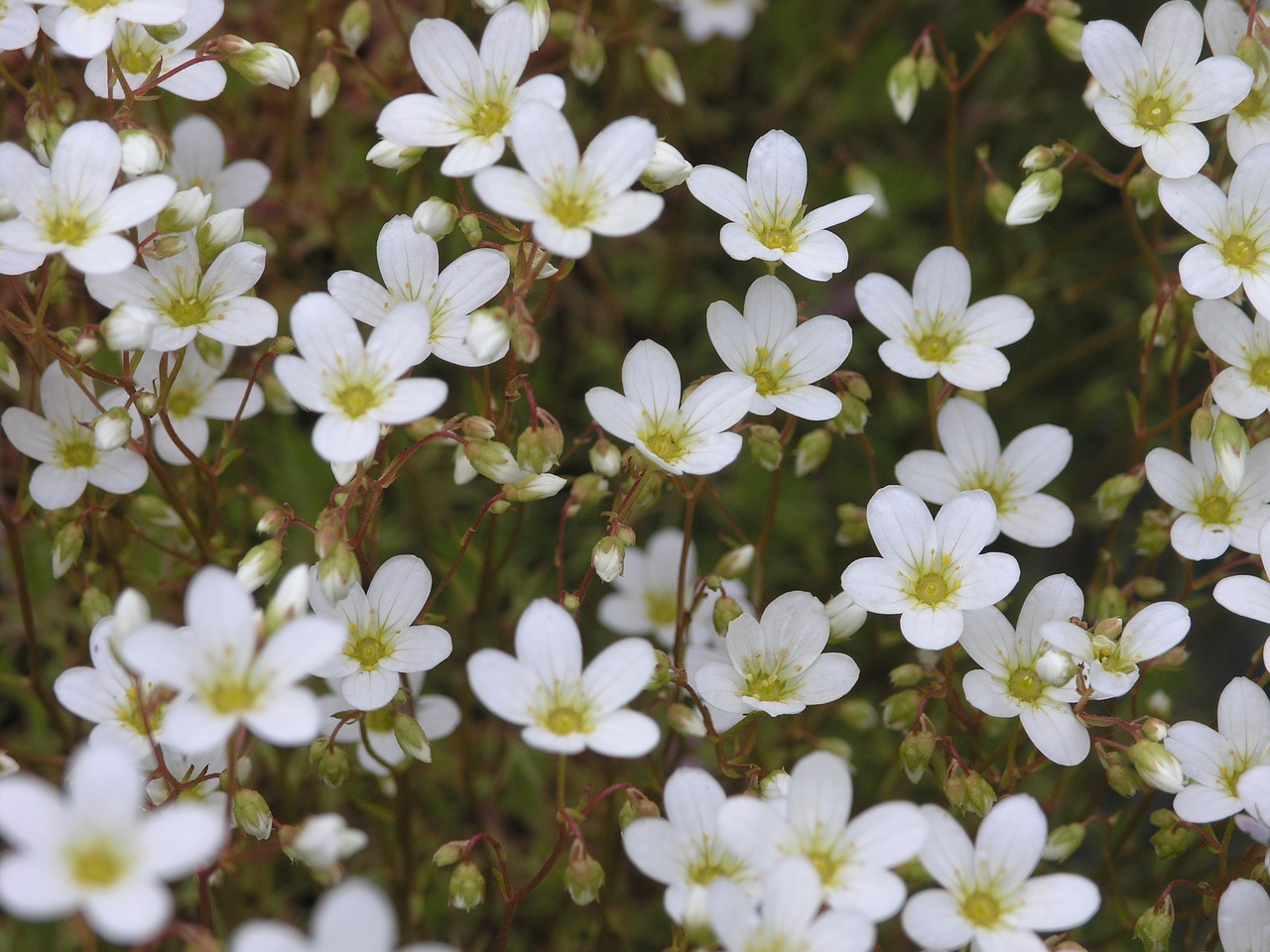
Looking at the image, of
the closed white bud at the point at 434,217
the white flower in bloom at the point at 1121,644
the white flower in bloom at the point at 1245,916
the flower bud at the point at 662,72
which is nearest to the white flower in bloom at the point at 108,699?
the closed white bud at the point at 434,217

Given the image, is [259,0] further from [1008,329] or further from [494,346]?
[1008,329]

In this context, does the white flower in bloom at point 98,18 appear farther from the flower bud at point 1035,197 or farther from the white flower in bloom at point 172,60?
the flower bud at point 1035,197

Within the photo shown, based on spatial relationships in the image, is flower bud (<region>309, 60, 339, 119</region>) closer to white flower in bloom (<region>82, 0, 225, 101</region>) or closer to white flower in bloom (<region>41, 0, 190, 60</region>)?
white flower in bloom (<region>82, 0, 225, 101</region>)

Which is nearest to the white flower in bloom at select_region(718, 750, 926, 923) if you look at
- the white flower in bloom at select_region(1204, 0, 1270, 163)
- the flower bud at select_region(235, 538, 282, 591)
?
the flower bud at select_region(235, 538, 282, 591)

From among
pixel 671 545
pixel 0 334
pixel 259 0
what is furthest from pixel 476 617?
pixel 259 0

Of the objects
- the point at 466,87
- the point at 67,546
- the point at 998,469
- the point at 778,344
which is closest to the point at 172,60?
the point at 466,87

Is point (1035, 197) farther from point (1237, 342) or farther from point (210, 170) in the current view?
point (210, 170)

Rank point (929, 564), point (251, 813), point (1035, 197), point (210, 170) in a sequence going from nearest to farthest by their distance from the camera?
point (251, 813)
point (929, 564)
point (1035, 197)
point (210, 170)
